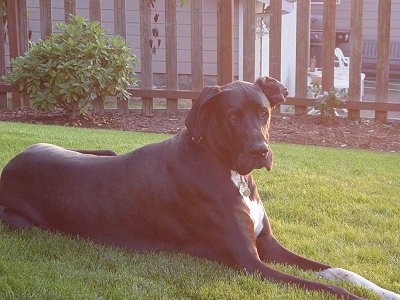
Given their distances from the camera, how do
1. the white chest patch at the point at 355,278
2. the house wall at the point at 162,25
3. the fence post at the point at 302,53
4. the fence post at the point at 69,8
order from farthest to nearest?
1. the house wall at the point at 162,25
2. the fence post at the point at 69,8
3. the fence post at the point at 302,53
4. the white chest patch at the point at 355,278

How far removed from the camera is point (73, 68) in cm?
938

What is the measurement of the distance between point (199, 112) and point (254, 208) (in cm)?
65

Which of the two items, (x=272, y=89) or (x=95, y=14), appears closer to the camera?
(x=272, y=89)

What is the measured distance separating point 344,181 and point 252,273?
2.73 metres

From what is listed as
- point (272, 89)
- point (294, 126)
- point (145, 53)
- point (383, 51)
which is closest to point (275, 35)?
point (294, 126)

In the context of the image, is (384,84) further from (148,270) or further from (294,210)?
(148,270)

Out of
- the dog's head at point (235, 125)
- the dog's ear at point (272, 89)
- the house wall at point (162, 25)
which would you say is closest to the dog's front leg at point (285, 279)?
the dog's head at point (235, 125)

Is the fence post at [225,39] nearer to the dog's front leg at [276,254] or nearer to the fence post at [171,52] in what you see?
the fence post at [171,52]

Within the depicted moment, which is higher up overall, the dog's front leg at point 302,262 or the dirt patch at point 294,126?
the dirt patch at point 294,126

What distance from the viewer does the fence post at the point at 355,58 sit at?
9.55 metres

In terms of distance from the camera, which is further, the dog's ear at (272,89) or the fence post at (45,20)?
the fence post at (45,20)

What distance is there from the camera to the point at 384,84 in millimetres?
9523

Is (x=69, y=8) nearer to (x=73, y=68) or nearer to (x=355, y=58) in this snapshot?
(x=73, y=68)

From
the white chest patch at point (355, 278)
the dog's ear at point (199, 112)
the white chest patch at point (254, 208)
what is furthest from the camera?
the white chest patch at point (254, 208)
